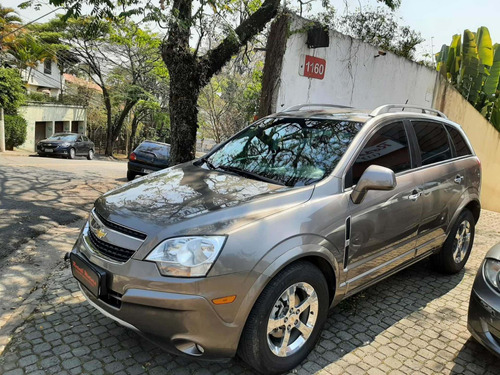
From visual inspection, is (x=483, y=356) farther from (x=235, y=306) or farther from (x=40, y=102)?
(x=40, y=102)

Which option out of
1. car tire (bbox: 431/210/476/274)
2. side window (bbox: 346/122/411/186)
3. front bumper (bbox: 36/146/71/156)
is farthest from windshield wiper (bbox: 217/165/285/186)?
front bumper (bbox: 36/146/71/156)

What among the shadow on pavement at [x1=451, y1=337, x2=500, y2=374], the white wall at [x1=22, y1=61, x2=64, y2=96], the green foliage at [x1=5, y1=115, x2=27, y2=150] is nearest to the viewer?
the shadow on pavement at [x1=451, y1=337, x2=500, y2=374]

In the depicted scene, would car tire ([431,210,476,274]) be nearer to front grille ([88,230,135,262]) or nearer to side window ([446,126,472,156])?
side window ([446,126,472,156])

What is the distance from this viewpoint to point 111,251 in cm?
267

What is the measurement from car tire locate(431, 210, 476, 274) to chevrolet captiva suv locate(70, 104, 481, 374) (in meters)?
Result: 0.45

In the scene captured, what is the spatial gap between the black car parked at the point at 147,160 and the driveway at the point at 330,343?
7790 mm

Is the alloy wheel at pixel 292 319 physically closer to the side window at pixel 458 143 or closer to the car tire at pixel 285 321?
the car tire at pixel 285 321

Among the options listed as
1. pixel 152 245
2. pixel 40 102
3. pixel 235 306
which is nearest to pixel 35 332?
pixel 152 245

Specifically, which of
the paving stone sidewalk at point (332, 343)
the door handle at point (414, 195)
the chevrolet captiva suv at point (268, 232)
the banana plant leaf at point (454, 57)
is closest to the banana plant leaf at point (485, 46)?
the banana plant leaf at point (454, 57)

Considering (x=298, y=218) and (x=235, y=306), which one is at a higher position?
(x=298, y=218)

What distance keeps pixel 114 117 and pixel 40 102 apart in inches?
275

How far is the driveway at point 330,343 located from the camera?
2844mm

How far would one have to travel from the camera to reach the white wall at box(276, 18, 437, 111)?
6.86 m

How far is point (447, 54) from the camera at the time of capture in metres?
14.1
